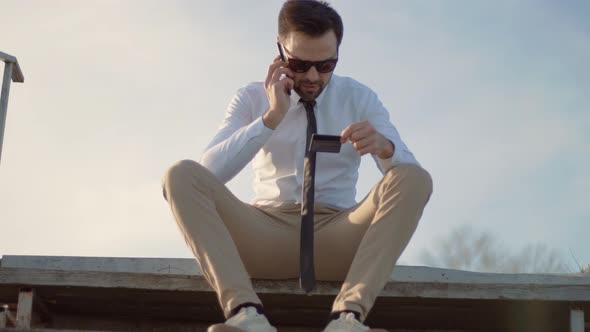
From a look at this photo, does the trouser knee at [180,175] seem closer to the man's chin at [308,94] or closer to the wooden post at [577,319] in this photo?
the man's chin at [308,94]

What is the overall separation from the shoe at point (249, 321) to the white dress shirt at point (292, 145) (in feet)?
2.66

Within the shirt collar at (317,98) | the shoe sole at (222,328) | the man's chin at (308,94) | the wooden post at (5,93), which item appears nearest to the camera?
the shoe sole at (222,328)

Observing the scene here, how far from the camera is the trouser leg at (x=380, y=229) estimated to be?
2873mm

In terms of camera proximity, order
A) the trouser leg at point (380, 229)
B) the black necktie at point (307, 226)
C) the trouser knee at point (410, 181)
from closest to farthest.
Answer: the trouser leg at point (380, 229) → the trouser knee at point (410, 181) → the black necktie at point (307, 226)

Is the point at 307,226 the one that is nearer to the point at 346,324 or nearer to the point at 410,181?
the point at 410,181

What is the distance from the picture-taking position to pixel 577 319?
3613 mm

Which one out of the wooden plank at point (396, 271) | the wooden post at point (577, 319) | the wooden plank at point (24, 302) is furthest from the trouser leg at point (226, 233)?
the wooden post at point (577, 319)

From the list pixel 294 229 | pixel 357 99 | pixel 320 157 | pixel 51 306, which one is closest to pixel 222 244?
pixel 294 229

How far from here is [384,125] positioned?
3.74 meters

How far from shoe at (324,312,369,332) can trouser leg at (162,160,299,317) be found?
27 cm

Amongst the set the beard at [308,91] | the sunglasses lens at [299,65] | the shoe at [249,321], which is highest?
the sunglasses lens at [299,65]

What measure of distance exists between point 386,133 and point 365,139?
47 centimetres

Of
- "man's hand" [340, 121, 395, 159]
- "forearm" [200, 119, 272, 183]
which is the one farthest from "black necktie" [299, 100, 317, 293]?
"man's hand" [340, 121, 395, 159]

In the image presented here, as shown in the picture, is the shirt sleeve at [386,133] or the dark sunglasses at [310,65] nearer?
the shirt sleeve at [386,133]
